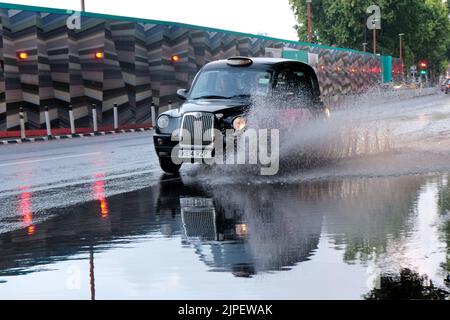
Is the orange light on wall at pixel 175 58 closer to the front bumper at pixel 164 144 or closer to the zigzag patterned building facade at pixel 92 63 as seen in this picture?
the zigzag patterned building facade at pixel 92 63

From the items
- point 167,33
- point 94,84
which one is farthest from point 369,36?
point 94,84

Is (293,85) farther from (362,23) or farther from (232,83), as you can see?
(362,23)

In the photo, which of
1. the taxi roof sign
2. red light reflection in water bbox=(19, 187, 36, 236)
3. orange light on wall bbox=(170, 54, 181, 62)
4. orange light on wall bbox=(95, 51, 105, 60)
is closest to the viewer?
red light reflection in water bbox=(19, 187, 36, 236)

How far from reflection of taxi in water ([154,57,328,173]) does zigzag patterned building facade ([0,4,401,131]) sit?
46.0 feet

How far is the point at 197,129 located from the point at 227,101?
0.79 m

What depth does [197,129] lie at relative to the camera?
12938 millimetres

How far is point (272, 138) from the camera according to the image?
13.1 meters

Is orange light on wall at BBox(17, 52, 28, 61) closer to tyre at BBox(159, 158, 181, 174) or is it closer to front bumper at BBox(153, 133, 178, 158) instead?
tyre at BBox(159, 158, 181, 174)

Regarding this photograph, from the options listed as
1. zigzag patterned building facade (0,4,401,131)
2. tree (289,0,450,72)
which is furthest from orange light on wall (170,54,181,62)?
tree (289,0,450,72)

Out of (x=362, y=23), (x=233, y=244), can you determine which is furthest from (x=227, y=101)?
(x=362, y=23)

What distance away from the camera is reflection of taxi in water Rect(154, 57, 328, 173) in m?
12.9

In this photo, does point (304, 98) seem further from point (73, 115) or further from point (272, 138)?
point (73, 115)

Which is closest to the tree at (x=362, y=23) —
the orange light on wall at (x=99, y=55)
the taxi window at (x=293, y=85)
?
the orange light on wall at (x=99, y=55)
